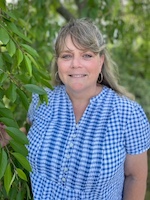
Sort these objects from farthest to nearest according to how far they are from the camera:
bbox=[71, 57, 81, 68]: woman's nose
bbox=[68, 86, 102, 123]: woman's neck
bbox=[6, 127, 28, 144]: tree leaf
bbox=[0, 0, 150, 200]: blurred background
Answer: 1. bbox=[0, 0, 150, 200]: blurred background
2. bbox=[68, 86, 102, 123]: woman's neck
3. bbox=[71, 57, 81, 68]: woman's nose
4. bbox=[6, 127, 28, 144]: tree leaf

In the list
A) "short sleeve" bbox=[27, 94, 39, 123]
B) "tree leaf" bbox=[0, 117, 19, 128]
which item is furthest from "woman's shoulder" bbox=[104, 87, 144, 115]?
"tree leaf" bbox=[0, 117, 19, 128]

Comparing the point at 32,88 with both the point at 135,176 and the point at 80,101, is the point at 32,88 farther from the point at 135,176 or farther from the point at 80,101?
the point at 135,176

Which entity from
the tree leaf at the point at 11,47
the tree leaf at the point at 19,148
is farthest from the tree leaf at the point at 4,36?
the tree leaf at the point at 19,148

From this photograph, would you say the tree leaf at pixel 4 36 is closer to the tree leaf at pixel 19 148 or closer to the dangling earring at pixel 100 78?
the tree leaf at pixel 19 148

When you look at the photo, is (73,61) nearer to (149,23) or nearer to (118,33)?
(118,33)

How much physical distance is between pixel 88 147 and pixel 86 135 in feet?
0.14

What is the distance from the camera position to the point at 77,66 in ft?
3.90

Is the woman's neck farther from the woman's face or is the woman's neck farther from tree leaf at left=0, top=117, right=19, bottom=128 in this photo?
tree leaf at left=0, top=117, right=19, bottom=128

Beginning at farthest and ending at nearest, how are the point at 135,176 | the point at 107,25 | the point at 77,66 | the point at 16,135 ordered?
the point at 107,25 → the point at 135,176 → the point at 77,66 → the point at 16,135

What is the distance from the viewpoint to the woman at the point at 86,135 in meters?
1.21

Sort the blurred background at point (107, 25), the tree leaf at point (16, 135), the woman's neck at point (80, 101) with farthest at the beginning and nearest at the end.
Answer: the blurred background at point (107, 25)
the woman's neck at point (80, 101)
the tree leaf at point (16, 135)

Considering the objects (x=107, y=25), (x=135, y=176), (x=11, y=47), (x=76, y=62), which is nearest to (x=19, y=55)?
(x=11, y=47)

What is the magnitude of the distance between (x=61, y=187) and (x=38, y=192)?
0.11 m

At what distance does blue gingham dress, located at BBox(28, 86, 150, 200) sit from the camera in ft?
4.00
